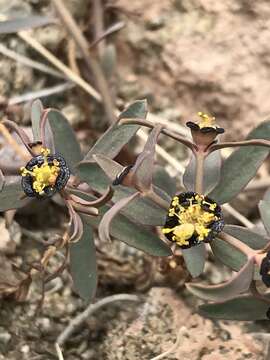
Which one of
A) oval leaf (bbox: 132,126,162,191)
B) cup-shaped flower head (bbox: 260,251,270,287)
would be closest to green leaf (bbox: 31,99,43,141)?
oval leaf (bbox: 132,126,162,191)

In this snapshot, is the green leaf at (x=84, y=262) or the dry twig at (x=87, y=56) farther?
the dry twig at (x=87, y=56)

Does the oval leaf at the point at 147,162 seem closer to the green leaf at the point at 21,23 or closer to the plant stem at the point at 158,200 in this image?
the plant stem at the point at 158,200

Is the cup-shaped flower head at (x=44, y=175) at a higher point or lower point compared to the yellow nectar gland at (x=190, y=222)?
higher

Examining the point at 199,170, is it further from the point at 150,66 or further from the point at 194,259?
the point at 150,66

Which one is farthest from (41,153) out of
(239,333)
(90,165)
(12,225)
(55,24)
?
(55,24)

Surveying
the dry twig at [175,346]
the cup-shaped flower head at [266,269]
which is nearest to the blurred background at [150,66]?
the dry twig at [175,346]

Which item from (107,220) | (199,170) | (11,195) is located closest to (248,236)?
(199,170)
